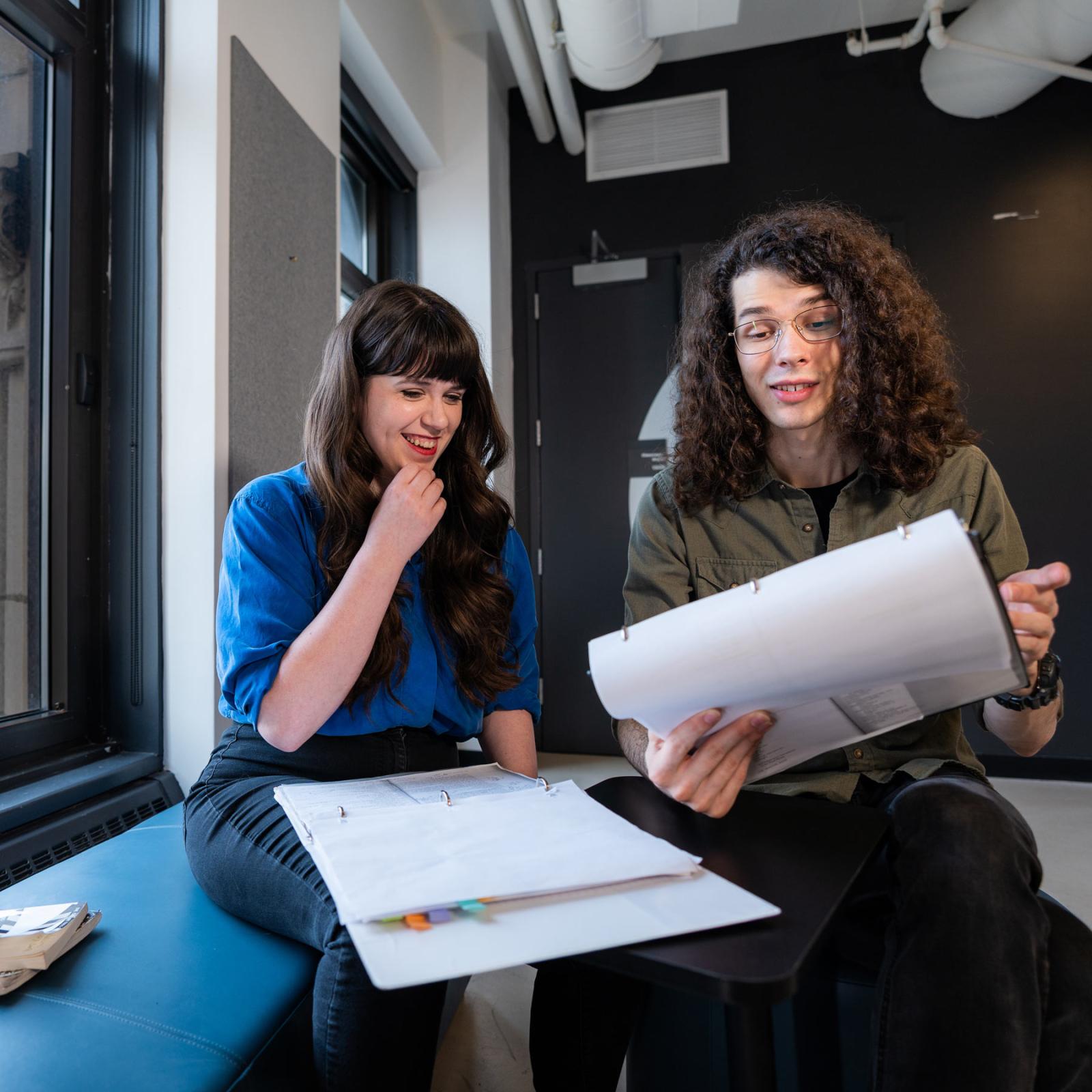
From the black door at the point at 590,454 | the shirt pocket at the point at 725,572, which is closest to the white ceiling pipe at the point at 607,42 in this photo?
the black door at the point at 590,454

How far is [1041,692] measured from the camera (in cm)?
81

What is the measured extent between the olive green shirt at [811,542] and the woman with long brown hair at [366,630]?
261 mm

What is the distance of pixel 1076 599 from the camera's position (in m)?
2.78

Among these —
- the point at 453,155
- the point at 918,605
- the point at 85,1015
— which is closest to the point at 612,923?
the point at 918,605

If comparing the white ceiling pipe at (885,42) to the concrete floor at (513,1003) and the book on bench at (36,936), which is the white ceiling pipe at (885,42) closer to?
the concrete floor at (513,1003)

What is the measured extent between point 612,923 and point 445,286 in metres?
2.88

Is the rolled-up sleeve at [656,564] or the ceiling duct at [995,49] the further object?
the ceiling duct at [995,49]

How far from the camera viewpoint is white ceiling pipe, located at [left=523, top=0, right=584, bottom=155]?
8.61 ft

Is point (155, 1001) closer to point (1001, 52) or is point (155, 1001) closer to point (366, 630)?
point (366, 630)

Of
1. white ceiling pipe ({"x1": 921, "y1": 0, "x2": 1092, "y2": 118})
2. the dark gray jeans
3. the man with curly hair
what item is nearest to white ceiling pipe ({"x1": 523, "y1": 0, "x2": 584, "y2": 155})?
white ceiling pipe ({"x1": 921, "y1": 0, "x2": 1092, "y2": 118})

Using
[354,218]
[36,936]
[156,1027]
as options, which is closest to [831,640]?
[156,1027]

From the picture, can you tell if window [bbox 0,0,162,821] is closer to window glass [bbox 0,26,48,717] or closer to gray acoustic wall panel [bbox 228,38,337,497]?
window glass [bbox 0,26,48,717]

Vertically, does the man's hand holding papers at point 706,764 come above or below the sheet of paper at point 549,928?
above

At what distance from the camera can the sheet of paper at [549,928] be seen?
1.47 ft
